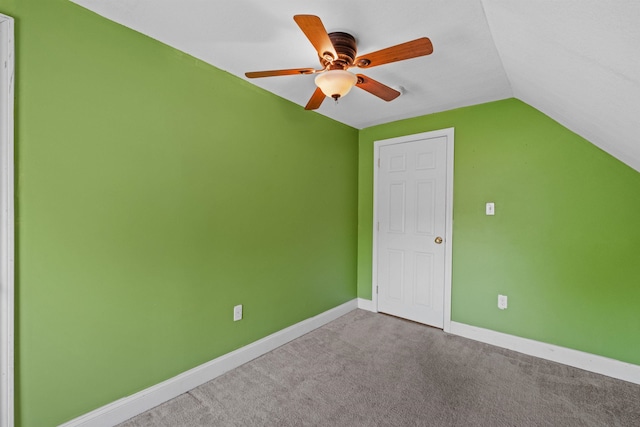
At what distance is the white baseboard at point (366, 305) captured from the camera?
3399 mm

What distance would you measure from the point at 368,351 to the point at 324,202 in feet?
4.93

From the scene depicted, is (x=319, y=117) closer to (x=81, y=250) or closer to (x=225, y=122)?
(x=225, y=122)

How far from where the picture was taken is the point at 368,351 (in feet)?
8.13

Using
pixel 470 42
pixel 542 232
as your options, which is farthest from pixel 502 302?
pixel 470 42

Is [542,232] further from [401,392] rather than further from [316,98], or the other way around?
[316,98]

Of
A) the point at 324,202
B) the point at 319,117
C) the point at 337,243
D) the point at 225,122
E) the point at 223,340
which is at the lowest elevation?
the point at 223,340

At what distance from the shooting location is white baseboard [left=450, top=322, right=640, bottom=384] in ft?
6.82

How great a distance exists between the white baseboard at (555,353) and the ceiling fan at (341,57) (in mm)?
2364

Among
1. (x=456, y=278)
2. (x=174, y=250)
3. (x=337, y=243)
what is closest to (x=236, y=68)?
(x=174, y=250)

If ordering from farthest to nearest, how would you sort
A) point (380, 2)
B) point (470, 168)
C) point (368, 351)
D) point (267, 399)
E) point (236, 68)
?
point (470, 168)
point (368, 351)
point (236, 68)
point (267, 399)
point (380, 2)

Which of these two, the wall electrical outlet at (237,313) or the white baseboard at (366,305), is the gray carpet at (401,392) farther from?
the white baseboard at (366,305)

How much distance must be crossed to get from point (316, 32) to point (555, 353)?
2982 mm

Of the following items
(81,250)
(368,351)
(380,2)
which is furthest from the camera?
(368,351)

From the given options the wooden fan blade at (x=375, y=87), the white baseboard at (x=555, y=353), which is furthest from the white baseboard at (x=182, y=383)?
the wooden fan blade at (x=375, y=87)
